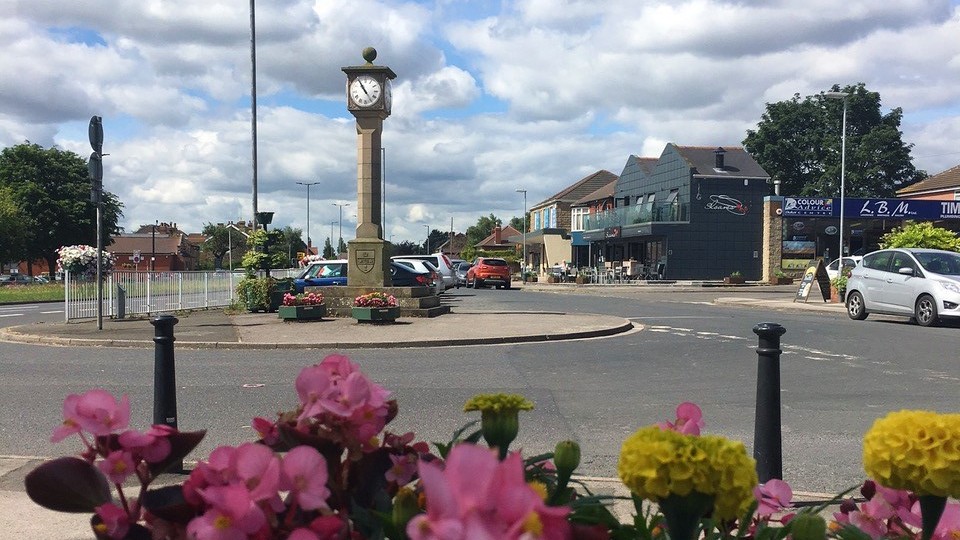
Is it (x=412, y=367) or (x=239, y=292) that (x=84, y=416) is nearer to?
(x=412, y=367)

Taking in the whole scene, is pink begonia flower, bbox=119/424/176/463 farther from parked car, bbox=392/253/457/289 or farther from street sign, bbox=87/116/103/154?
parked car, bbox=392/253/457/289

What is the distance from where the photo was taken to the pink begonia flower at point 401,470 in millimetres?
1514

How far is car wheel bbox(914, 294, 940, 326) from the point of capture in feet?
51.6

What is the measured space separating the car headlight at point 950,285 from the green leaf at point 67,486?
1717 centimetres

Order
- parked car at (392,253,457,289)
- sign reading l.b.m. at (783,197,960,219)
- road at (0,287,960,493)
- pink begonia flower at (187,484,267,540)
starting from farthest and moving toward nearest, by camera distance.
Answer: sign reading l.b.m. at (783,197,960,219), parked car at (392,253,457,289), road at (0,287,960,493), pink begonia flower at (187,484,267,540)

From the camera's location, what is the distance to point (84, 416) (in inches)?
53.8

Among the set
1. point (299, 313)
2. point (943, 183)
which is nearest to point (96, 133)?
point (299, 313)

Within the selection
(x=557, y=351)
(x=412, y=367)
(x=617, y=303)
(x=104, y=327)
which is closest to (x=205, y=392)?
(x=412, y=367)

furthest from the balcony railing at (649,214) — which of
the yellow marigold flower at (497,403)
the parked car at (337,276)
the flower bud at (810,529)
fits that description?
the flower bud at (810,529)

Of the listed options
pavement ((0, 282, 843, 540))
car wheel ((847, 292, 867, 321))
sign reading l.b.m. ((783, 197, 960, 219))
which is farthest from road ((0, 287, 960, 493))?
sign reading l.b.m. ((783, 197, 960, 219))

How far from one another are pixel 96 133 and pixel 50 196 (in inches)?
2119

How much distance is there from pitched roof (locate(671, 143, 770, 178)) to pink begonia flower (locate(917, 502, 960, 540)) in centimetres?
4808

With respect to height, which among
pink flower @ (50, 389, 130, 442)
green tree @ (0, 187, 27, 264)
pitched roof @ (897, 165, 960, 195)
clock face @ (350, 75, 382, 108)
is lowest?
pink flower @ (50, 389, 130, 442)

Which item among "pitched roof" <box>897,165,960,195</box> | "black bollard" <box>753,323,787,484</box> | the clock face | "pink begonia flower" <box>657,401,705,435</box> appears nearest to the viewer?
"pink begonia flower" <box>657,401,705,435</box>
